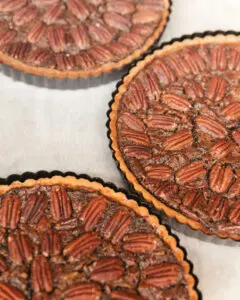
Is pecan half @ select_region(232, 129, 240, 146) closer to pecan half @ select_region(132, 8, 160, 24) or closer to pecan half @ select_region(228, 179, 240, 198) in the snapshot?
pecan half @ select_region(228, 179, 240, 198)

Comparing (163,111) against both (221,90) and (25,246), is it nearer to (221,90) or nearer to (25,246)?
(221,90)

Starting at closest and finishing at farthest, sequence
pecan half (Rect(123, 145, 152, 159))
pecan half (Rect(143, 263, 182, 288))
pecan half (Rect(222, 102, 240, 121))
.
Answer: pecan half (Rect(143, 263, 182, 288)) → pecan half (Rect(123, 145, 152, 159)) → pecan half (Rect(222, 102, 240, 121))

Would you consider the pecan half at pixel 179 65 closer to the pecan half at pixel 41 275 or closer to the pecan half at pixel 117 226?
the pecan half at pixel 117 226

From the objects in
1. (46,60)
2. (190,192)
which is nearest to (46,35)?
(46,60)

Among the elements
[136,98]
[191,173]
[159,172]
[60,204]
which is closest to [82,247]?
[60,204]

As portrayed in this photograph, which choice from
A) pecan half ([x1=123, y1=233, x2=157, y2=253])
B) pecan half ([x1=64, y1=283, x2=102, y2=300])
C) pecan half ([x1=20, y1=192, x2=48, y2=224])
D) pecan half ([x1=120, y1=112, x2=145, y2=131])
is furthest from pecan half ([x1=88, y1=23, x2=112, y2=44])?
pecan half ([x1=64, y1=283, x2=102, y2=300])

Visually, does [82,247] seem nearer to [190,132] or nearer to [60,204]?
[60,204]
